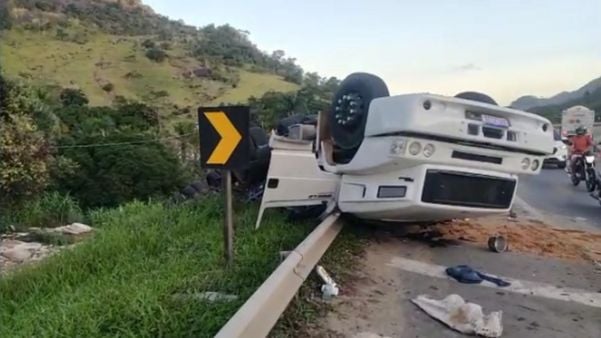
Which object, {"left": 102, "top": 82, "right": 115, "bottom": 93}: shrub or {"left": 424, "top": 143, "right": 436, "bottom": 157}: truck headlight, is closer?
{"left": 424, "top": 143, "right": 436, "bottom": 157}: truck headlight

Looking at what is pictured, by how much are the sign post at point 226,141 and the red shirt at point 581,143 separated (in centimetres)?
1200

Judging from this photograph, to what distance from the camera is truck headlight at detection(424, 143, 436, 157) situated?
16.6 feet

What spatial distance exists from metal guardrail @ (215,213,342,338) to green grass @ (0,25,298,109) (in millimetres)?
43804

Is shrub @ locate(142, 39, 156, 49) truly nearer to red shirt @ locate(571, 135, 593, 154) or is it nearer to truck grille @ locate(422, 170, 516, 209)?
red shirt @ locate(571, 135, 593, 154)

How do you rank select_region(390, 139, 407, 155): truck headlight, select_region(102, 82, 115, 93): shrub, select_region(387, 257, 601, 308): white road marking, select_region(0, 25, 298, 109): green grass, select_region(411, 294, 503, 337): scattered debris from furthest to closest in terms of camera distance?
select_region(102, 82, 115, 93): shrub, select_region(0, 25, 298, 109): green grass, select_region(390, 139, 407, 155): truck headlight, select_region(387, 257, 601, 308): white road marking, select_region(411, 294, 503, 337): scattered debris

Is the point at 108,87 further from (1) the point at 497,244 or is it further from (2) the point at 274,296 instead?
(2) the point at 274,296

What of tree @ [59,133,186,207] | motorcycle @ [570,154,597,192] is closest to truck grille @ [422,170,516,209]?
motorcycle @ [570,154,597,192]

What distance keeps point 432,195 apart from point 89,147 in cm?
2070

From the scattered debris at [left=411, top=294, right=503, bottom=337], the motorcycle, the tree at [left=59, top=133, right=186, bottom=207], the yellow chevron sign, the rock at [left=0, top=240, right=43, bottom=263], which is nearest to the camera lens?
the scattered debris at [left=411, top=294, right=503, bottom=337]

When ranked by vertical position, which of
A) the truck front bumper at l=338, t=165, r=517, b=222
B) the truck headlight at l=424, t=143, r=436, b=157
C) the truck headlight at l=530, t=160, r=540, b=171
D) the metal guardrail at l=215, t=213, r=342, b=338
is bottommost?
the metal guardrail at l=215, t=213, r=342, b=338

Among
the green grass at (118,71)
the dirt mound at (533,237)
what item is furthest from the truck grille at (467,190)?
the green grass at (118,71)

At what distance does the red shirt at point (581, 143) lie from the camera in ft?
46.0

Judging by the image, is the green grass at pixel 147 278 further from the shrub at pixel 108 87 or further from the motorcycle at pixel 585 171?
the shrub at pixel 108 87

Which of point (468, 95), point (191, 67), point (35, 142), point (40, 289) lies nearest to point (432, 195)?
point (468, 95)
